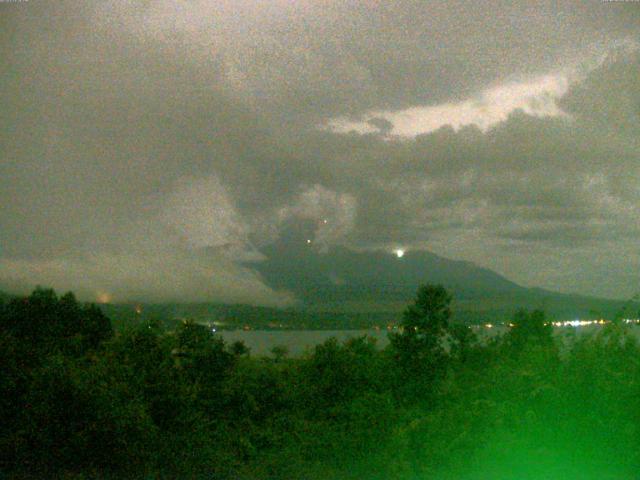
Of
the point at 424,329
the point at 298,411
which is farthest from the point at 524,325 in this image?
the point at 298,411

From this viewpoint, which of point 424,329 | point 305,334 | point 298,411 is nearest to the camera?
point 298,411

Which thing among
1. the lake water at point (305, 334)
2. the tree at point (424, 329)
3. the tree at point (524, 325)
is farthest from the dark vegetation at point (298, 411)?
the tree at point (424, 329)

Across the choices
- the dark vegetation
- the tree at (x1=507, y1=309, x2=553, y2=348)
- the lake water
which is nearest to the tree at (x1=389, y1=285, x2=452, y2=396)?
the lake water

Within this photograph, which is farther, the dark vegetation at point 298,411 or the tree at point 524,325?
the tree at point 524,325

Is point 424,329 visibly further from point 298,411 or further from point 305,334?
point 305,334

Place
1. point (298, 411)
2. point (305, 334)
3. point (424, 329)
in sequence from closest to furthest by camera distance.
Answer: point (298, 411), point (424, 329), point (305, 334)

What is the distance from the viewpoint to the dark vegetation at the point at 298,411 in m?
7.90

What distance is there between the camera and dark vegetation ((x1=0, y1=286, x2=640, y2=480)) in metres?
7.90

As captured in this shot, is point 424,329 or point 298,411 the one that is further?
point 424,329

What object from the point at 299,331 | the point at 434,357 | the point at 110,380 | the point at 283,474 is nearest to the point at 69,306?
the point at 110,380

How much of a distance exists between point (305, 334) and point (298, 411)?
591 inches

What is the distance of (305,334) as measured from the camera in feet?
106

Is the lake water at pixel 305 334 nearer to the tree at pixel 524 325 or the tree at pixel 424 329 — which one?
the tree at pixel 524 325

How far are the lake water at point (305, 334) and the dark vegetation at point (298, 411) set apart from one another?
0.97ft
